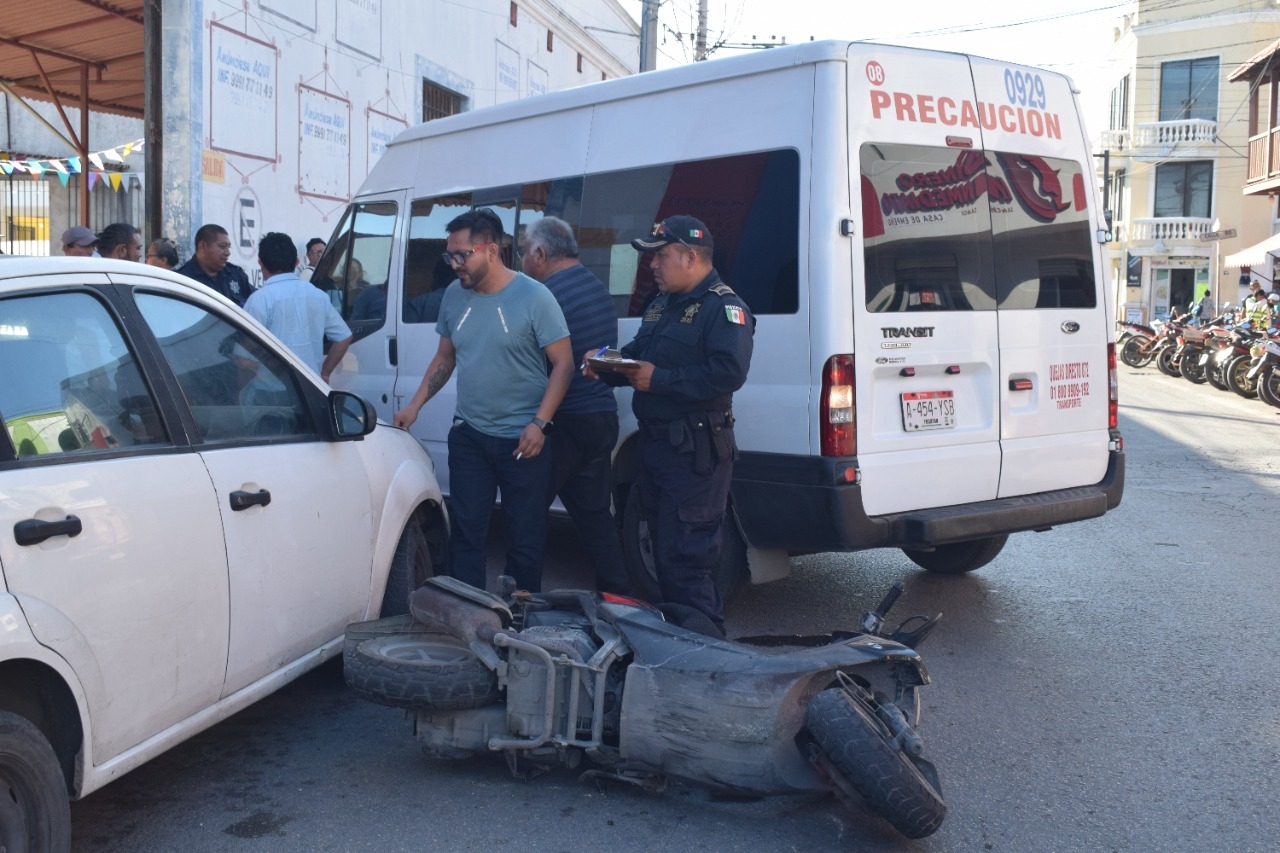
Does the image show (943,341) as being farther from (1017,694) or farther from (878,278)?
(1017,694)

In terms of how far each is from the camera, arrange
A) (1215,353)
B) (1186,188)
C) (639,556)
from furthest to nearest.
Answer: (1186,188)
(1215,353)
(639,556)

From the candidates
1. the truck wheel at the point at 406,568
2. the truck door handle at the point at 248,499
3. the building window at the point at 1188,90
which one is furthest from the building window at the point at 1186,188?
the truck door handle at the point at 248,499

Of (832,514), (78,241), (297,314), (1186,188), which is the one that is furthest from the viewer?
(1186,188)

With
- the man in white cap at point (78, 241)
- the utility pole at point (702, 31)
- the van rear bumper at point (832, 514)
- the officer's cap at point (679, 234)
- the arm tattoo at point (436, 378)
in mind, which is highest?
the utility pole at point (702, 31)

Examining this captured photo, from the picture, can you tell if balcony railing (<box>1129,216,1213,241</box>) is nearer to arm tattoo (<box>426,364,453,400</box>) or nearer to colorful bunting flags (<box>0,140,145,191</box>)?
colorful bunting flags (<box>0,140,145,191</box>)

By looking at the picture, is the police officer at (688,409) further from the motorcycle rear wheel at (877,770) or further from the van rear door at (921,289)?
the motorcycle rear wheel at (877,770)

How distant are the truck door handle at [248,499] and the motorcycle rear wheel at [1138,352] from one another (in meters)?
22.8

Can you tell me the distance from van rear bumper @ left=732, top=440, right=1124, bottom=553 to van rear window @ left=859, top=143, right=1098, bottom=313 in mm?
737

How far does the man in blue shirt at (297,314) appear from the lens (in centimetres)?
659

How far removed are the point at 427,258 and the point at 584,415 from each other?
2.00m

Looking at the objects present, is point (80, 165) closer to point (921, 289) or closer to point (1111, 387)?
point (921, 289)

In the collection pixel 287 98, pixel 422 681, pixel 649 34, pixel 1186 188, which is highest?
pixel 1186 188

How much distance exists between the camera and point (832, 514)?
473 centimetres

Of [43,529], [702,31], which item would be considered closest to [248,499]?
[43,529]
